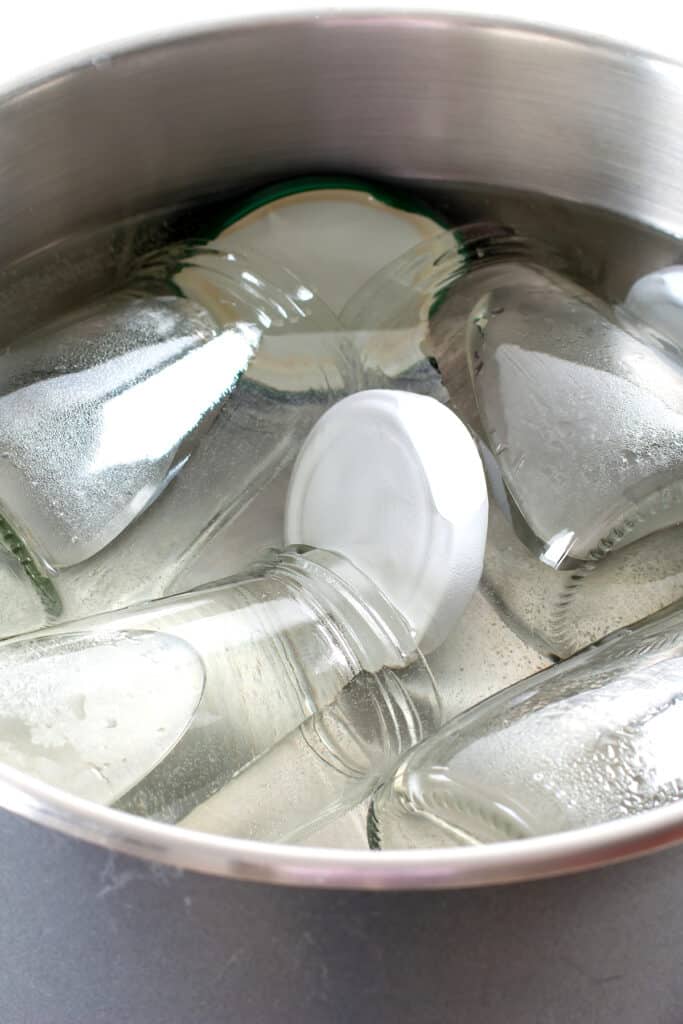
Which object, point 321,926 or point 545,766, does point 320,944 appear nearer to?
point 321,926

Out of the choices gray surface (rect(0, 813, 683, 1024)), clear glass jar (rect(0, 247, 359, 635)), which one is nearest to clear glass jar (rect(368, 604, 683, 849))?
gray surface (rect(0, 813, 683, 1024))

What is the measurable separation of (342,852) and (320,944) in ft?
0.16

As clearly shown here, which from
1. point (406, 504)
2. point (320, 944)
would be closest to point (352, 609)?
point (406, 504)

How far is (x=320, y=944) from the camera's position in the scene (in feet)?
1.06

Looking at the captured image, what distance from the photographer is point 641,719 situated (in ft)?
1.35

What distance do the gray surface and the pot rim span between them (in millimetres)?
14

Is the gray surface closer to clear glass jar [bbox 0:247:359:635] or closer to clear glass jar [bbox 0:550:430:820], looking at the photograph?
clear glass jar [bbox 0:550:430:820]

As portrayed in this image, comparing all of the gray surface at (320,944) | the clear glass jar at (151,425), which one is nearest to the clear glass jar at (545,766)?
the gray surface at (320,944)

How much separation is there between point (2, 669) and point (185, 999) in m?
0.15

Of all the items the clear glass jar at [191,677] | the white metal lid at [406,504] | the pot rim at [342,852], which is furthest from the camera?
the white metal lid at [406,504]

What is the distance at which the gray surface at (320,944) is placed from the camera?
1.02 feet

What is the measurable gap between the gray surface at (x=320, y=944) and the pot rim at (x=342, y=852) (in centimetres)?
1

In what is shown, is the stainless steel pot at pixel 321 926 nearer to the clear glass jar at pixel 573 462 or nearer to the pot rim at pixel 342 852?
the pot rim at pixel 342 852

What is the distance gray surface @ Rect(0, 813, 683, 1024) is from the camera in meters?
0.31
